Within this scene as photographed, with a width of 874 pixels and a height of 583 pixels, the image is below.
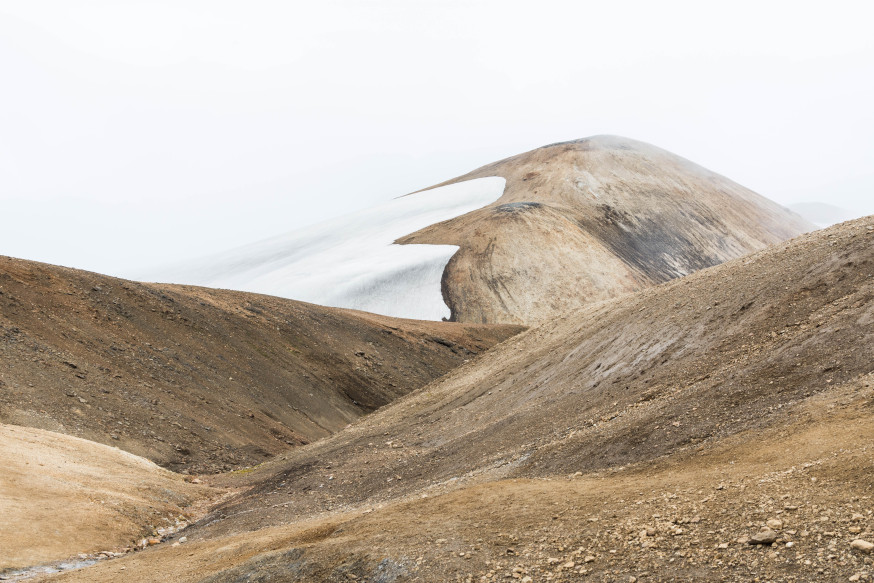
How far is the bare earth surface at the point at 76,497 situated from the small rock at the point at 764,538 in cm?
1425

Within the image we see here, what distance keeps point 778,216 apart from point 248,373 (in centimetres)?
8437

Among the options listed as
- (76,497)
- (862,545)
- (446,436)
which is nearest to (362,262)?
(446,436)

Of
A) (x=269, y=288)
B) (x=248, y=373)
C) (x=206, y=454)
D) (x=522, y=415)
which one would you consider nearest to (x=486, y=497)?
(x=522, y=415)

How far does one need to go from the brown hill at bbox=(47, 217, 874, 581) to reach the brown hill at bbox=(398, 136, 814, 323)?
3913cm

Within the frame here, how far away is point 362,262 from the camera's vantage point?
70.8m

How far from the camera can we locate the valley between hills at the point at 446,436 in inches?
388

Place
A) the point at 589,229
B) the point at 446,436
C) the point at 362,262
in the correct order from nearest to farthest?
Answer: the point at 446,436 → the point at 362,262 → the point at 589,229

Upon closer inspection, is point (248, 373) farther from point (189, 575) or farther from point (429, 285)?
point (429, 285)

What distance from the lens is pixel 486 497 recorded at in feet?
41.6

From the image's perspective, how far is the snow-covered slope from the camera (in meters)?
63.3

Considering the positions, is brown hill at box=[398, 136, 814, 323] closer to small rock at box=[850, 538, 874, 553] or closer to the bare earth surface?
the bare earth surface

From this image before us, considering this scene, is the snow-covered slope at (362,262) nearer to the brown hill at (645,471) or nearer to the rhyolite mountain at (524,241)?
the rhyolite mountain at (524,241)

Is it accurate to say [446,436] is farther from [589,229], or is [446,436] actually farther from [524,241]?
[589,229]

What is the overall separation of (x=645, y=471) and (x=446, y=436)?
37.1ft
